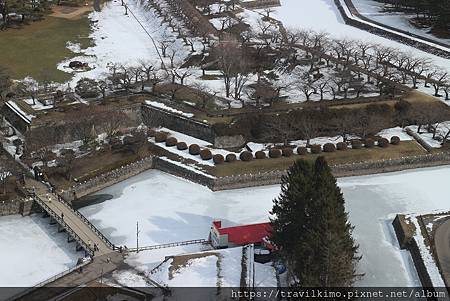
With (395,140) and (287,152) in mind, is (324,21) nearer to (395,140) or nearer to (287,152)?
(395,140)

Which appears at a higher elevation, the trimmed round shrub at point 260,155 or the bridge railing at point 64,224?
the trimmed round shrub at point 260,155

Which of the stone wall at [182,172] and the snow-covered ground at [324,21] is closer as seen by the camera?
the stone wall at [182,172]

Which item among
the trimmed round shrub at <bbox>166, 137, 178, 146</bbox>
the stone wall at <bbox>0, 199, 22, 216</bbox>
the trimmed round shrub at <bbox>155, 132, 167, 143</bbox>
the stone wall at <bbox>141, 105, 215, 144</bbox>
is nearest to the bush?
the stone wall at <bbox>141, 105, 215, 144</bbox>

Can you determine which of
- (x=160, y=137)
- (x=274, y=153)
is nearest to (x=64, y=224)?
Result: (x=160, y=137)

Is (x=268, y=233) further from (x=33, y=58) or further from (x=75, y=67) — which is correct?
(x=33, y=58)

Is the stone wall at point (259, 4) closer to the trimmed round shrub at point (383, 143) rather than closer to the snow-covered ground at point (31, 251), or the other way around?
the trimmed round shrub at point (383, 143)

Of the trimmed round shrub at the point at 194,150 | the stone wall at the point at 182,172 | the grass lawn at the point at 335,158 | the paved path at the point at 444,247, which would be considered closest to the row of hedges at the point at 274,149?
the trimmed round shrub at the point at 194,150
